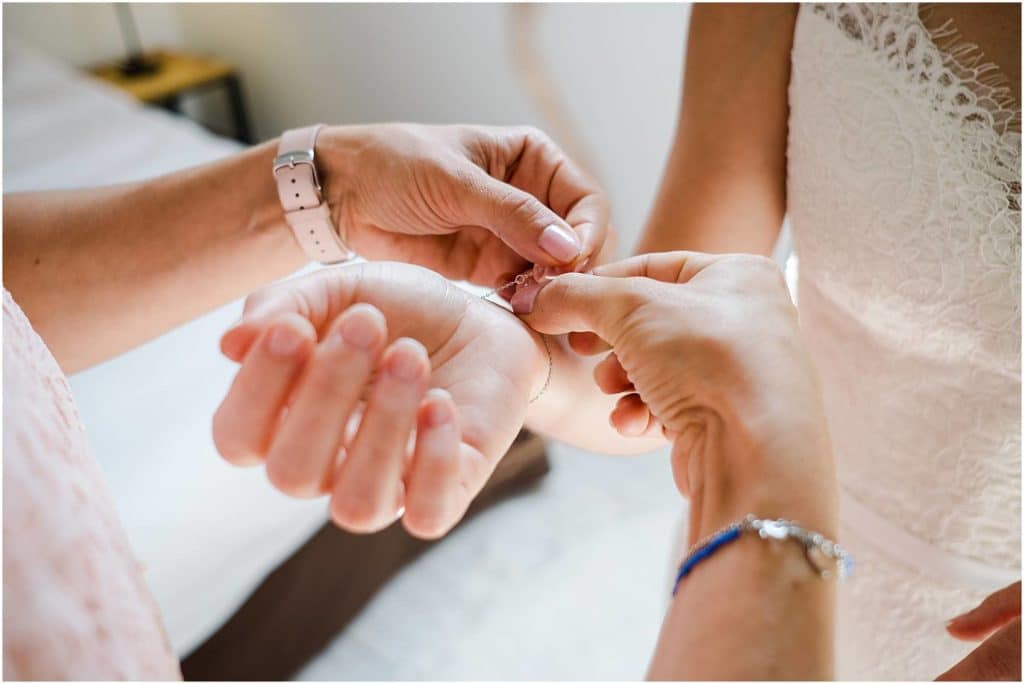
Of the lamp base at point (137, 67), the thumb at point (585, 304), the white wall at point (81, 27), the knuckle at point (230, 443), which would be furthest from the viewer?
the lamp base at point (137, 67)

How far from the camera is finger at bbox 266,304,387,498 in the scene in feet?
1.51

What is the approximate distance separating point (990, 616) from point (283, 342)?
0.69 metres

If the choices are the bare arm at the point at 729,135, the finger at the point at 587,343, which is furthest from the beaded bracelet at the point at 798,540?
the bare arm at the point at 729,135

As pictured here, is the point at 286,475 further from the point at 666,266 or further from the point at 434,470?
the point at 666,266

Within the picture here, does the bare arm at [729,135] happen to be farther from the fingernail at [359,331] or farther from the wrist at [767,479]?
the fingernail at [359,331]

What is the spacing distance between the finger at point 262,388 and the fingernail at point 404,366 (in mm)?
53

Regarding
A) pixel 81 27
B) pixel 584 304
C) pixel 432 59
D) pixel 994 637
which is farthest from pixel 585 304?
pixel 81 27

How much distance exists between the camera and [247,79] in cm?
321

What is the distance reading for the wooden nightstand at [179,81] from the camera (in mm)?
2795

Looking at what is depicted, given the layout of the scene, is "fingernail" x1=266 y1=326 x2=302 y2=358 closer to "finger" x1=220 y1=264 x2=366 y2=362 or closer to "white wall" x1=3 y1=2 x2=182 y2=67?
"finger" x1=220 y1=264 x2=366 y2=362

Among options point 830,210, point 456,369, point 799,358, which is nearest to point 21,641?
point 456,369

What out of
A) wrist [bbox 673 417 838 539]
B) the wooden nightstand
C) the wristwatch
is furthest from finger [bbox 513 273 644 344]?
the wooden nightstand

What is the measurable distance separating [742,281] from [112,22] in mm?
3155

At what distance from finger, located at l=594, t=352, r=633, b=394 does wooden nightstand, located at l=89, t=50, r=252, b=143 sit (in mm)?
2570
